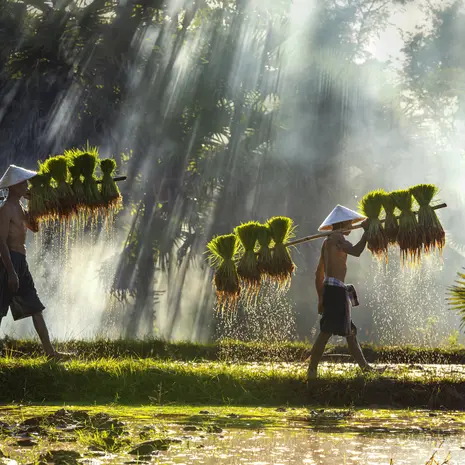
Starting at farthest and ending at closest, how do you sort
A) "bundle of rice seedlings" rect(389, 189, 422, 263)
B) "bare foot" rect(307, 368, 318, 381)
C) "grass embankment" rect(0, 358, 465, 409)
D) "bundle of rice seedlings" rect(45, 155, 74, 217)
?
"bundle of rice seedlings" rect(45, 155, 74, 217), "bundle of rice seedlings" rect(389, 189, 422, 263), "bare foot" rect(307, 368, 318, 381), "grass embankment" rect(0, 358, 465, 409)

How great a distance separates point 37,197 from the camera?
9164 mm

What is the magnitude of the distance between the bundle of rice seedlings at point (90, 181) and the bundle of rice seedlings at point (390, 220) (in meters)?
2.96

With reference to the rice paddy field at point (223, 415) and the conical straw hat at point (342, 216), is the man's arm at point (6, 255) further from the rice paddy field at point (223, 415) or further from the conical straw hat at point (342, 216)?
the conical straw hat at point (342, 216)

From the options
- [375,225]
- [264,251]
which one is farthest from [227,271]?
[375,225]

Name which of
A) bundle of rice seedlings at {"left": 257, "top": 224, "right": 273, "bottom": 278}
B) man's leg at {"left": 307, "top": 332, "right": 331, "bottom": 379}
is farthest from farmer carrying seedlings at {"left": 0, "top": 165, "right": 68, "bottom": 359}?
man's leg at {"left": 307, "top": 332, "right": 331, "bottom": 379}

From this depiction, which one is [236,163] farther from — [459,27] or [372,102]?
[459,27]

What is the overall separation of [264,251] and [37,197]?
2445 millimetres

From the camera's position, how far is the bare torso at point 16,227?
356 inches

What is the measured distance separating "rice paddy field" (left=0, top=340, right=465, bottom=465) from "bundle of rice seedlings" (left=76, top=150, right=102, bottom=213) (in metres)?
1.67

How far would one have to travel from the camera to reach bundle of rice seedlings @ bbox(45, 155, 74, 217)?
30.0 feet

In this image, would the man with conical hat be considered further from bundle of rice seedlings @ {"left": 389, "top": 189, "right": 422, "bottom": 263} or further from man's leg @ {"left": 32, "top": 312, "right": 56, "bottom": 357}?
man's leg @ {"left": 32, "top": 312, "right": 56, "bottom": 357}

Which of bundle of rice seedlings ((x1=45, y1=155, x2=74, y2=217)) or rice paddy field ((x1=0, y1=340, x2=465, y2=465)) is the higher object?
bundle of rice seedlings ((x1=45, y1=155, x2=74, y2=217))

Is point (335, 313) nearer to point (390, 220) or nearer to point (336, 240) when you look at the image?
point (336, 240)

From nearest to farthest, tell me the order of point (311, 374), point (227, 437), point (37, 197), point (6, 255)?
point (227, 437) < point (311, 374) < point (6, 255) < point (37, 197)
